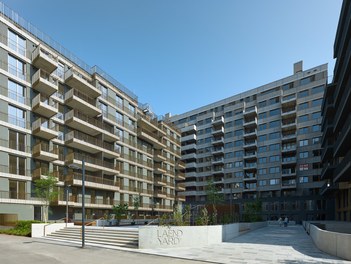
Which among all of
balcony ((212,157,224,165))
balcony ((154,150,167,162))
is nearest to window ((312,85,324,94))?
balcony ((212,157,224,165))

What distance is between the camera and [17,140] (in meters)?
36.2

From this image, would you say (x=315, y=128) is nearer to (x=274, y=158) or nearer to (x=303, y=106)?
(x=303, y=106)

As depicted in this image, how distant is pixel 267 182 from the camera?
7806 cm

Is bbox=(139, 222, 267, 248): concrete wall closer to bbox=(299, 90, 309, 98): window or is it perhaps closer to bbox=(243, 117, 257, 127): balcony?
bbox=(299, 90, 309, 98): window

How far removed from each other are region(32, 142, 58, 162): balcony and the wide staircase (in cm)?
1332

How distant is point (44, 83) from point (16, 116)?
204 inches

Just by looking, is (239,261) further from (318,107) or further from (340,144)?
(318,107)

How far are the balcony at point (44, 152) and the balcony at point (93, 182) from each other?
394 cm

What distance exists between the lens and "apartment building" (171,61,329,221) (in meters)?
72.2

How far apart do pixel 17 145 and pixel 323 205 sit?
60961 mm

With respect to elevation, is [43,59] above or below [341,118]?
above

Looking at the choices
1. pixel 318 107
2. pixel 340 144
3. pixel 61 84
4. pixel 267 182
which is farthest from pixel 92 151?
pixel 318 107

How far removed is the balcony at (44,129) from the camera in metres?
37.8

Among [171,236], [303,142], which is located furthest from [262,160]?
[171,236]
